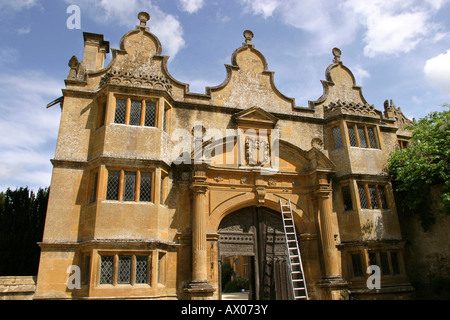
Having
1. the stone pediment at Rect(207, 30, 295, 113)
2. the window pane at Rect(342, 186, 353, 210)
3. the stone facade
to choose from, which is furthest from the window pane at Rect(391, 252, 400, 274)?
the stone pediment at Rect(207, 30, 295, 113)

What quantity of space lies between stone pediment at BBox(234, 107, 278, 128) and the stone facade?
5 cm

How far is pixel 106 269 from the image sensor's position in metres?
10.4

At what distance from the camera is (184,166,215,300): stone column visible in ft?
35.5

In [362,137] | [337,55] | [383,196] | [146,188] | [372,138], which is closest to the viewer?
[146,188]

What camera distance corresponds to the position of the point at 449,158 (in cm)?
1299

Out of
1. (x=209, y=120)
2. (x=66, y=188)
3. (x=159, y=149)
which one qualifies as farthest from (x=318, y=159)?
(x=66, y=188)

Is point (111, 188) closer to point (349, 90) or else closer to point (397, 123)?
point (349, 90)

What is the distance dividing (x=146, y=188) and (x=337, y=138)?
863 centimetres

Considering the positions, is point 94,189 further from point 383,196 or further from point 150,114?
point 383,196

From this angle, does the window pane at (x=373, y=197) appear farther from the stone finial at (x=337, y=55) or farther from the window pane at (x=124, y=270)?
the window pane at (x=124, y=270)

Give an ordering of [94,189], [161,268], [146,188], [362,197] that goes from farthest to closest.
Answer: [362,197] → [146,188] → [94,189] → [161,268]

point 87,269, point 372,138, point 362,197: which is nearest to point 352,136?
point 372,138

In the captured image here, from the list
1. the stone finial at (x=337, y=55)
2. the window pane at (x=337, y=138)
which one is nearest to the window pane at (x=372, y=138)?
the window pane at (x=337, y=138)

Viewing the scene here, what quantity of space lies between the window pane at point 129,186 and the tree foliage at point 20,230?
23.5 feet
